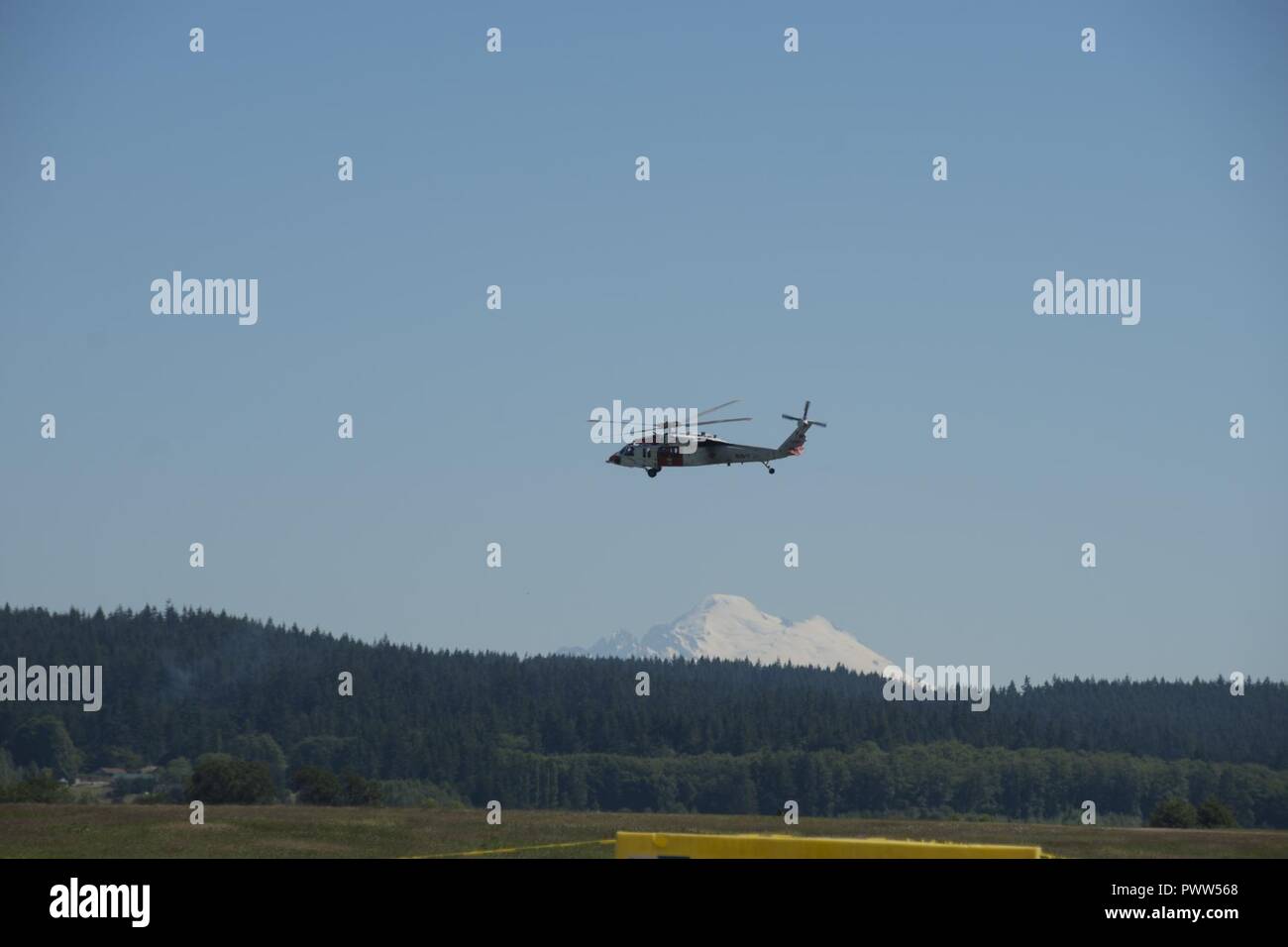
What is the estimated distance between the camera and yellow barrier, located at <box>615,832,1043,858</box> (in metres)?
26.5

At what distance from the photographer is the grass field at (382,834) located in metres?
54.7

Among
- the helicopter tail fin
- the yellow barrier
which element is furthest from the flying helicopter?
the yellow barrier

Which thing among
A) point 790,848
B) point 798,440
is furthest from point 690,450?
point 790,848

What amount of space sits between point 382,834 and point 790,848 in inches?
1490

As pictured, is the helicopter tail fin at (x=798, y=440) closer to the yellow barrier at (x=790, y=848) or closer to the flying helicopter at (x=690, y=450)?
the flying helicopter at (x=690, y=450)

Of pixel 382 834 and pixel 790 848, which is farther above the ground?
pixel 790 848

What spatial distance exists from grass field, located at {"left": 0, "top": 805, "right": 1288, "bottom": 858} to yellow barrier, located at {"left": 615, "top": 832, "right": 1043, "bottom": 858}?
82.5 ft

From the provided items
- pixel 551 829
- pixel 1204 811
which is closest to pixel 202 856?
pixel 551 829

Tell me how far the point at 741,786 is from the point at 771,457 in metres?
105

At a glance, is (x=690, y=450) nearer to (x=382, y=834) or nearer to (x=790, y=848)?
(x=382, y=834)

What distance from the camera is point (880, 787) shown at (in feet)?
583

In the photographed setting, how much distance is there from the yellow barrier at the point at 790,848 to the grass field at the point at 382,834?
2516 centimetres

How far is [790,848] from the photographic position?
27.2 m
